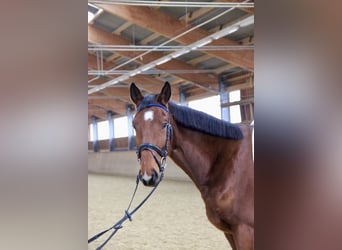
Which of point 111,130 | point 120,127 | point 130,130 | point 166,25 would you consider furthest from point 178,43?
point 111,130

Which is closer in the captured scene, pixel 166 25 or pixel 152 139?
pixel 152 139

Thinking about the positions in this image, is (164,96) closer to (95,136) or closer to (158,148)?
(158,148)

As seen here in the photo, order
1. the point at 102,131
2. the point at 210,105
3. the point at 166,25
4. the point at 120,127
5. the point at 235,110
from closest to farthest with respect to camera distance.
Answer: the point at 166,25, the point at 235,110, the point at 210,105, the point at 120,127, the point at 102,131

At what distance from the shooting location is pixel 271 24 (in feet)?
1.02

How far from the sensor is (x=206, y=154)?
1.28m

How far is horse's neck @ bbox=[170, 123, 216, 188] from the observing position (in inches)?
49.9

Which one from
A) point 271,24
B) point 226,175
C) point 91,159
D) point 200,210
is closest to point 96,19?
point 200,210

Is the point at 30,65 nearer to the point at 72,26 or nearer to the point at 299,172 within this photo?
the point at 72,26

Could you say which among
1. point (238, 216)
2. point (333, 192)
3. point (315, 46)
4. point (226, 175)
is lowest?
point (238, 216)

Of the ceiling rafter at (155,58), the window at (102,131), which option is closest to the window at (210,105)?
the ceiling rafter at (155,58)

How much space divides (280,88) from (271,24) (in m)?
0.06

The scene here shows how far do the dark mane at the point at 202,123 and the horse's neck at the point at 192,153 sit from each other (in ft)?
0.09

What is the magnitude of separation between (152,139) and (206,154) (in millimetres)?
245

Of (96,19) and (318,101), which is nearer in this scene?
(318,101)
